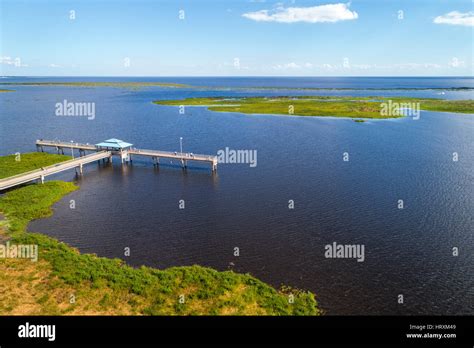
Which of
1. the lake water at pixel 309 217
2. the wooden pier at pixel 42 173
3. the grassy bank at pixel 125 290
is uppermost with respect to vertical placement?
the wooden pier at pixel 42 173

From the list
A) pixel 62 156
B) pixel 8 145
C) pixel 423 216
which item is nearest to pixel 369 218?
pixel 423 216

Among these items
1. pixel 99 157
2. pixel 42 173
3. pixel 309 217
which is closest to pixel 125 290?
pixel 309 217

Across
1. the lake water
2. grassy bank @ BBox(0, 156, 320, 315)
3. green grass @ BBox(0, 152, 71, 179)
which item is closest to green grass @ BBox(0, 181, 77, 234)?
the lake water

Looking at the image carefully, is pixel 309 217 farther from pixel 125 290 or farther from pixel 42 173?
pixel 42 173

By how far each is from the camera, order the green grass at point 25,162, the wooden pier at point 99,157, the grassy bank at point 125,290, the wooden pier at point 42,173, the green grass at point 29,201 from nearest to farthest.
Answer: the grassy bank at point 125,290, the green grass at point 29,201, the wooden pier at point 42,173, the wooden pier at point 99,157, the green grass at point 25,162

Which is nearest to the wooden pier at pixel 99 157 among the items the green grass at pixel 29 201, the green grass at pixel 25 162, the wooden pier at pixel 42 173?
the wooden pier at pixel 42 173

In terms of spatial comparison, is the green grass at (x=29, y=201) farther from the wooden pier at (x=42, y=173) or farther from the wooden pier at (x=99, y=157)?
the wooden pier at (x=99, y=157)
